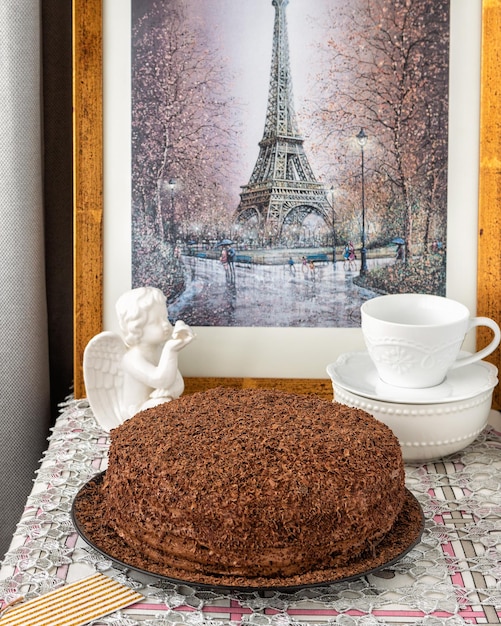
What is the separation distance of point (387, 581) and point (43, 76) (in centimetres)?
90

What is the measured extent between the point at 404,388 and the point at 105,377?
1.25 feet

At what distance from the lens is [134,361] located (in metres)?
0.99

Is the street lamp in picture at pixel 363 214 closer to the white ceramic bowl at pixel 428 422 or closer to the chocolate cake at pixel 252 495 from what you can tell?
the white ceramic bowl at pixel 428 422

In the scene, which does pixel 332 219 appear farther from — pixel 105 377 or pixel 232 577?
pixel 232 577

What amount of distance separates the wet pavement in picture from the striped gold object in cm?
48

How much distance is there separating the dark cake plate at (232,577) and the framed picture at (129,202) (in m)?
0.34

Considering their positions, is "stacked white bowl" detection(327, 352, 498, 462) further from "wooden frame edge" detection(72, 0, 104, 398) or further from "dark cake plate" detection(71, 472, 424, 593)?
"wooden frame edge" detection(72, 0, 104, 398)

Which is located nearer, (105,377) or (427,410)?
(427,410)

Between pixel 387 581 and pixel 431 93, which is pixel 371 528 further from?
pixel 431 93

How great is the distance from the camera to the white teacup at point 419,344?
0.89 metres

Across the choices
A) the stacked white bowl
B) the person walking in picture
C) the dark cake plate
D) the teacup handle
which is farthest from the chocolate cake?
the person walking in picture

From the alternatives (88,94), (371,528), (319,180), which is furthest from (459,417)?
(88,94)

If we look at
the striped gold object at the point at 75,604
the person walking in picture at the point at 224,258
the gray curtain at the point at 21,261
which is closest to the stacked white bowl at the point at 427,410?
the person walking in picture at the point at 224,258

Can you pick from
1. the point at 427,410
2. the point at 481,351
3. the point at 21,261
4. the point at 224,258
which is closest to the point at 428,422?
the point at 427,410
